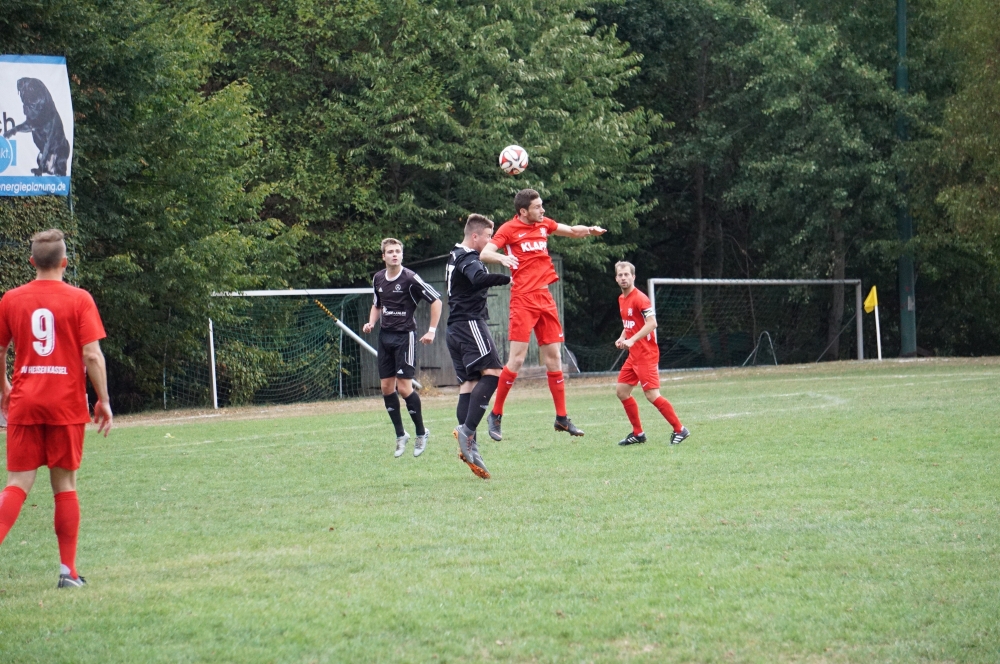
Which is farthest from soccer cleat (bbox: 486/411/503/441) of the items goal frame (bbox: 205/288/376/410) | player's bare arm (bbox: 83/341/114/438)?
goal frame (bbox: 205/288/376/410)

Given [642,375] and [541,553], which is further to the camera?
[642,375]

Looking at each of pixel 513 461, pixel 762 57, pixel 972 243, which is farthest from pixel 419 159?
pixel 513 461

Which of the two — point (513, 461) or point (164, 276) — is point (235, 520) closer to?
point (513, 461)

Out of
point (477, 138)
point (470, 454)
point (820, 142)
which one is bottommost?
point (470, 454)

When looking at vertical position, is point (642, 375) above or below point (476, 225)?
below

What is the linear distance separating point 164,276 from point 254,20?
8.97 m

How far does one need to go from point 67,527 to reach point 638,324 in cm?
649

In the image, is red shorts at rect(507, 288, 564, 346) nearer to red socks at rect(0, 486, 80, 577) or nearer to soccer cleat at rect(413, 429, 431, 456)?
soccer cleat at rect(413, 429, 431, 456)

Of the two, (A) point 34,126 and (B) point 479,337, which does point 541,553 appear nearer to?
(B) point 479,337

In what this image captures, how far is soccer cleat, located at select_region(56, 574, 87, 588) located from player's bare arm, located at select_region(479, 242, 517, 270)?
15.3 ft

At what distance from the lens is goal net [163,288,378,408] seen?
70.4 ft

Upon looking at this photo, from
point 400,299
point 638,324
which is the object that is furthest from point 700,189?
point 400,299

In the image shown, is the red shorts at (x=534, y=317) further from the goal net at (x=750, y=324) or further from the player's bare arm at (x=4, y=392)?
the goal net at (x=750, y=324)

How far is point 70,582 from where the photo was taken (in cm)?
565
